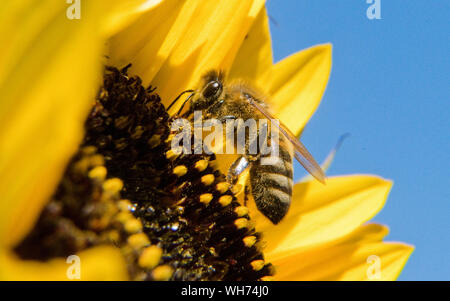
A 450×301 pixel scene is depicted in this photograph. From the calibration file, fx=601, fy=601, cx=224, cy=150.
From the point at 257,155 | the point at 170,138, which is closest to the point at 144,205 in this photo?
the point at 170,138

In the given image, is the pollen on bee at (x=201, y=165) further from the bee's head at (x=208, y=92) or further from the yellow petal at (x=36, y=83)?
the yellow petal at (x=36, y=83)

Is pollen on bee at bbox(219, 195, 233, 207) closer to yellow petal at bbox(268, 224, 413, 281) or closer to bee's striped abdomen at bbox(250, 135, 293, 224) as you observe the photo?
bee's striped abdomen at bbox(250, 135, 293, 224)

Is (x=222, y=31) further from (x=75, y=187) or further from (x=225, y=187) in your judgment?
(x=75, y=187)

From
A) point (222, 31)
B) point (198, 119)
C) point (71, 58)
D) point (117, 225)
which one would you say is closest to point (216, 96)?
point (198, 119)

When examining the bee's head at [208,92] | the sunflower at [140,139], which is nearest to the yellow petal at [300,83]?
the sunflower at [140,139]

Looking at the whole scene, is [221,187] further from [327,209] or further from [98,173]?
[98,173]
